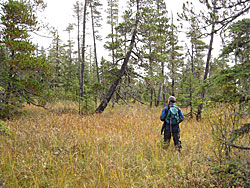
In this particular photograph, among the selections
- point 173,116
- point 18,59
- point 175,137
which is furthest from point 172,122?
point 18,59

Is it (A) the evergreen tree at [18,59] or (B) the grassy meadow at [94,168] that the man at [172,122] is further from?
(A) the evergreen tree at [18,59]

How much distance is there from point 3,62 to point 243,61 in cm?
918

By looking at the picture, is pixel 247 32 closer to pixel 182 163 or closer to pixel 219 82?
pixel 219 82

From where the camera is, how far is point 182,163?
3805mm

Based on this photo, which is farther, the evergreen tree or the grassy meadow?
the evergreen tree

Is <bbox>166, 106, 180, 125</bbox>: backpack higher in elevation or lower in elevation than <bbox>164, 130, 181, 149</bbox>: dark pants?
higher

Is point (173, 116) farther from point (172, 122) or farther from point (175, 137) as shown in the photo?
point (175, 137)

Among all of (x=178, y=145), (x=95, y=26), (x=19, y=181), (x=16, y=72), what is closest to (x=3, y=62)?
(x=16, y=72)

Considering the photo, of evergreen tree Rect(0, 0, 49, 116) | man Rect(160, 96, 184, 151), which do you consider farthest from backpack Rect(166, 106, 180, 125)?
evergreen tree Rect(0, 0, 49, 116)

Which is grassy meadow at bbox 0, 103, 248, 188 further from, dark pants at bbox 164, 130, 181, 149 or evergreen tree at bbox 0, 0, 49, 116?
evergreen tree at bbox 0, 0, 49, 116

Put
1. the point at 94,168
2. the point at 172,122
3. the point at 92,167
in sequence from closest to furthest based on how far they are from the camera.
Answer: the point at 92,167 → the point at 94,168 → the point at 172,122

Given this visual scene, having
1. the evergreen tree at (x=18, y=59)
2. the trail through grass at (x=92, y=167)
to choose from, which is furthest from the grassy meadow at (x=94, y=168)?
the evergreen tree at (x=18, y=59)

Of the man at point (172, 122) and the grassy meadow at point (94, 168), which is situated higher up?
the man at point (172, 122)

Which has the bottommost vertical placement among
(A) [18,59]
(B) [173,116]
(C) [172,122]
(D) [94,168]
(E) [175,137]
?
(D) [94,168]
